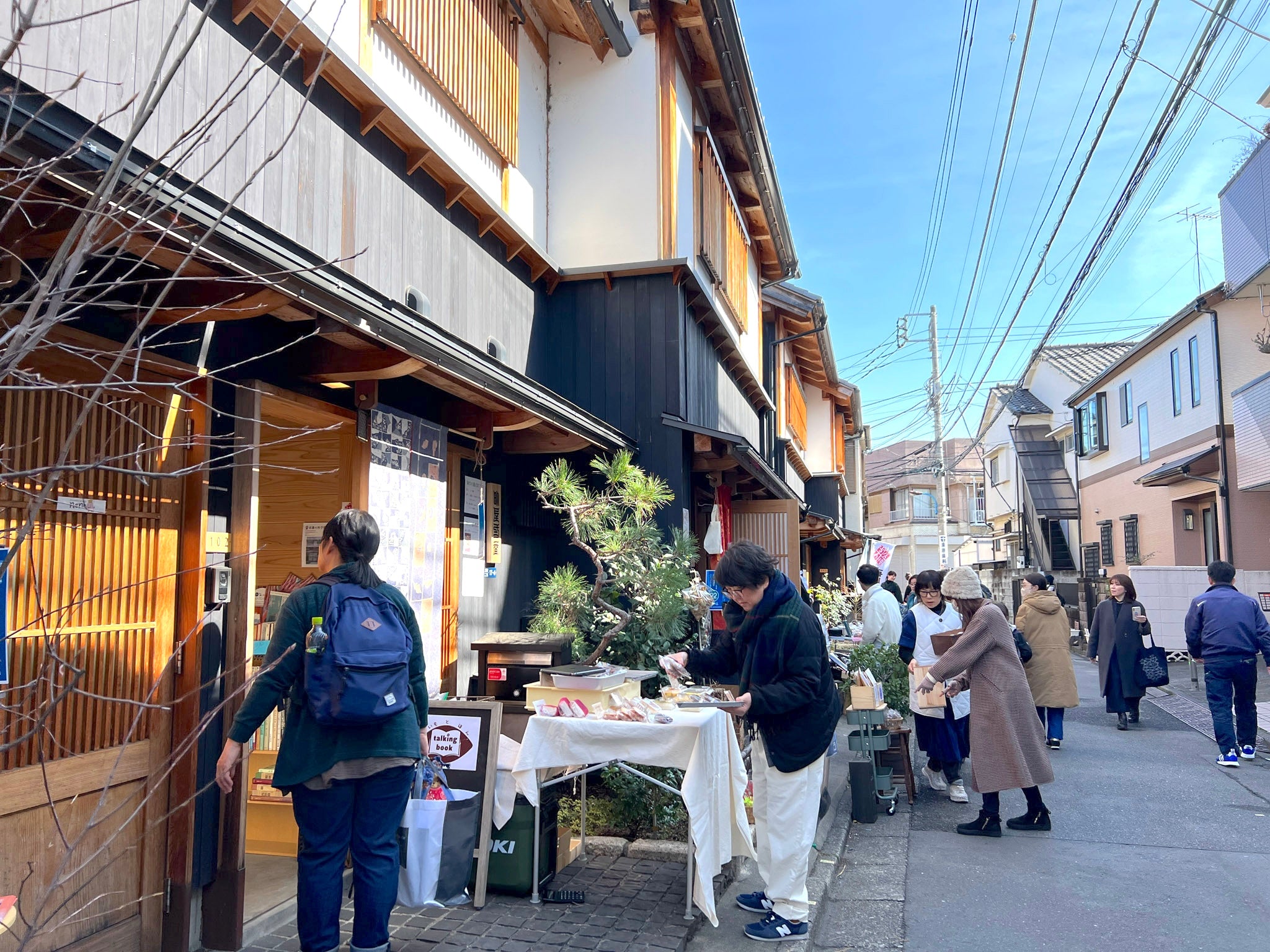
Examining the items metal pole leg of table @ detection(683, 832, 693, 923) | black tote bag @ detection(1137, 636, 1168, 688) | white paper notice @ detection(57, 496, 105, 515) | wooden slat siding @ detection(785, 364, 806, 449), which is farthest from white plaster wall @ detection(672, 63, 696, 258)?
wooden slat siding @ detection(785, 364, 806, 449)

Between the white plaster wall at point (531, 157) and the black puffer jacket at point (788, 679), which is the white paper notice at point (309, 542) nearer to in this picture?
the black puffer jacket at point (788, 679)

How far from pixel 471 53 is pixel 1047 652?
26.7 feet

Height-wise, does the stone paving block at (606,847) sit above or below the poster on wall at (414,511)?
below

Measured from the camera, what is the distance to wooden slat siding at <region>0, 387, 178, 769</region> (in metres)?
3.66

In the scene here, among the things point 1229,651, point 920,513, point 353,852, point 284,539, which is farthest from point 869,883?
point 920,513

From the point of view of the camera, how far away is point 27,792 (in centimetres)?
372

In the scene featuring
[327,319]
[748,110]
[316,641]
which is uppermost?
[748,110]

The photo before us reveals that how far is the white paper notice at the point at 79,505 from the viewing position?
3.86 m

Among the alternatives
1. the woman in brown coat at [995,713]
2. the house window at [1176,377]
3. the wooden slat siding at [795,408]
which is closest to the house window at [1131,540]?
the house window at [1176,377]

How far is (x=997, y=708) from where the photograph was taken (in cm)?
653

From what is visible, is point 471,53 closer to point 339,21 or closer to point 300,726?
point 339,21

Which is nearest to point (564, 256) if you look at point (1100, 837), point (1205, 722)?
point (1100, 837)

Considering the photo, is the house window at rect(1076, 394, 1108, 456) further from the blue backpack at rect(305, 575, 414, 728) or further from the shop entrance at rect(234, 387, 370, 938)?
the blue backpack at rect(305, 575, 414, 728)

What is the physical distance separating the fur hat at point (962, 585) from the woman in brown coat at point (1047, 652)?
112 inches
